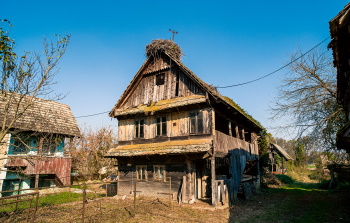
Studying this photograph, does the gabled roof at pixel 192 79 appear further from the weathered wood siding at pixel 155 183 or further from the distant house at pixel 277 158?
the distant house at pixel 277 158

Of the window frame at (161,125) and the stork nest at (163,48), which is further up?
the stork nest at (163,48)

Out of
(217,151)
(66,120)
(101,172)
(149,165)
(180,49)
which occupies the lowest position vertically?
(101,172)

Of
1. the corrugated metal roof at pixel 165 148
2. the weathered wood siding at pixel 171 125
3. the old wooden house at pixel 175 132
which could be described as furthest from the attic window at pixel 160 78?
the corrugated metal roof at pixel 165 148

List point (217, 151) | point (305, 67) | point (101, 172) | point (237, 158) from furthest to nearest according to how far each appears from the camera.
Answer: point (101, 172) < point (305, 67) < point (237, 158) < point (217, 151)

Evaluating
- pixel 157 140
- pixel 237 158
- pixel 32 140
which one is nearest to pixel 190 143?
pixel 157 140

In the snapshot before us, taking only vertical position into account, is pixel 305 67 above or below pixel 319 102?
above

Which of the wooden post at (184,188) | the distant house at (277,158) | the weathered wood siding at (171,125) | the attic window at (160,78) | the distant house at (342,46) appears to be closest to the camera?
the distant house at (342,46)

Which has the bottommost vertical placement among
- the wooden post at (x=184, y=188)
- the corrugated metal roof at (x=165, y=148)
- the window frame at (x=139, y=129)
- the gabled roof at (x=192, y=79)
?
the wooden post at (x=184, y=188)

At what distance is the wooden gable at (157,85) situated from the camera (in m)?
17.0

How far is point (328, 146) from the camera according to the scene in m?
18.2

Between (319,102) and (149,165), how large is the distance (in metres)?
14.8

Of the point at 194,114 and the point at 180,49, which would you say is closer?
the point at 194,114

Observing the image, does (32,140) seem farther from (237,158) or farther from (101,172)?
(237,158)

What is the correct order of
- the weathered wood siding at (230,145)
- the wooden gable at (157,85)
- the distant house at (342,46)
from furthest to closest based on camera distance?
1. the wooden gable at (157,85)
2. the weathered wood siding at (230,145)
3. the distant house at (342,46)
